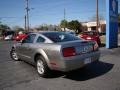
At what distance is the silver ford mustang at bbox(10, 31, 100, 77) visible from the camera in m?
5.92

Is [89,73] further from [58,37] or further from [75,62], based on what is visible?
[58,37]

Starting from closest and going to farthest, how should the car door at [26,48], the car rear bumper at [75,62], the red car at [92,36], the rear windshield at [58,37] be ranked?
the car rear bumper at [75,62]
the rear windshield at [58,37]
the car door at [26,48]
the red car at [92,36]

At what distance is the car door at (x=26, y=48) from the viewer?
7704mm

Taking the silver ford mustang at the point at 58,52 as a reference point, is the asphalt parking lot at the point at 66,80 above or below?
below

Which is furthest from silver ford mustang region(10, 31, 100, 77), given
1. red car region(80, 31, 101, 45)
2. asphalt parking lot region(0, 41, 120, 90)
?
red car region(80, 31, 101, 45)

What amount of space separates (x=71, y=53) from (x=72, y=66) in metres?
0.38

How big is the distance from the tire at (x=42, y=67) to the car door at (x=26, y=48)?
0.78m

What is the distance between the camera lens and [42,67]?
22.1ft

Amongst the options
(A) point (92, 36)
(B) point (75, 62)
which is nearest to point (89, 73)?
(B) point (75, 62)

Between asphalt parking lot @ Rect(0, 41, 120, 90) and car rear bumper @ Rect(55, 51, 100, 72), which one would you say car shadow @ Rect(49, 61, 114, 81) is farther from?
car rear bumper @ Rect(55, 51, 100, 72)

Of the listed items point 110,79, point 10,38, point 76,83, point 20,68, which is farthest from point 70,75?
point 10,38

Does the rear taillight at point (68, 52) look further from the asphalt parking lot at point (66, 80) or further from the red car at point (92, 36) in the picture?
the red car at point (92, 36)

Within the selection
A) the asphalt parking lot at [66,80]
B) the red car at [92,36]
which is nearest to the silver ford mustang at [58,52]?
the asphalt parking lot at [66,80]

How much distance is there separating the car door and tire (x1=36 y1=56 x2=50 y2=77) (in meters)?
0.78
